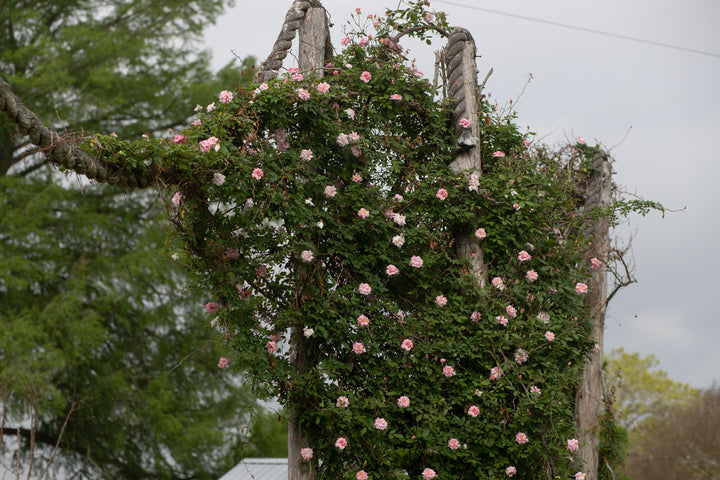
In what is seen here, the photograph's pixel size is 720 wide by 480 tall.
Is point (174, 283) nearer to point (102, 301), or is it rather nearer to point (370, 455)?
point (102, 301)

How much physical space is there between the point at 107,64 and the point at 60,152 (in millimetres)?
8584

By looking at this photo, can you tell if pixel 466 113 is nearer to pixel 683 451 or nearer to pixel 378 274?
pixel 378 274

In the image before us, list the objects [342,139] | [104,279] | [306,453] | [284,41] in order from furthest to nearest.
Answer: [104,279], [284,41], [342,139], [306,453]

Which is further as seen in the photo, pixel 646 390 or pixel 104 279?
pixel 646 390

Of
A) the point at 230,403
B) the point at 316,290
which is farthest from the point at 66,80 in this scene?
the point at 316,290

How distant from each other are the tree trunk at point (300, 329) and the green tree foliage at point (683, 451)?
531 inches

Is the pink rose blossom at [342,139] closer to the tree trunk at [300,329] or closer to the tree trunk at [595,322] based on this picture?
the tree trunk at [300,329]

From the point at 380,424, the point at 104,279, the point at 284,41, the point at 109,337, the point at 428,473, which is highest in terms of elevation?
the point at 104,279

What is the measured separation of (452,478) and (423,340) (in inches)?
35.5

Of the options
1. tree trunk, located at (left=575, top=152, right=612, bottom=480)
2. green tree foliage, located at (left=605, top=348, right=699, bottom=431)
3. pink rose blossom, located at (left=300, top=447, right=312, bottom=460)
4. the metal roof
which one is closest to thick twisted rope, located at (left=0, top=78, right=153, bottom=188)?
pink rose blossom, located at (left=300, top=447, right=312, bottom=460)

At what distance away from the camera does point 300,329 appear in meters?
4.52

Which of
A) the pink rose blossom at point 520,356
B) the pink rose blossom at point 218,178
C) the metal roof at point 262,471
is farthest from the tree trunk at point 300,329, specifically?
the metal roof at point 262,471

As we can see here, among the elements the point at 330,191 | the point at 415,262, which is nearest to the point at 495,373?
the point at 415,262

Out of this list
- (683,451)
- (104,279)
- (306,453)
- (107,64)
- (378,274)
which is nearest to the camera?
(306,453)
